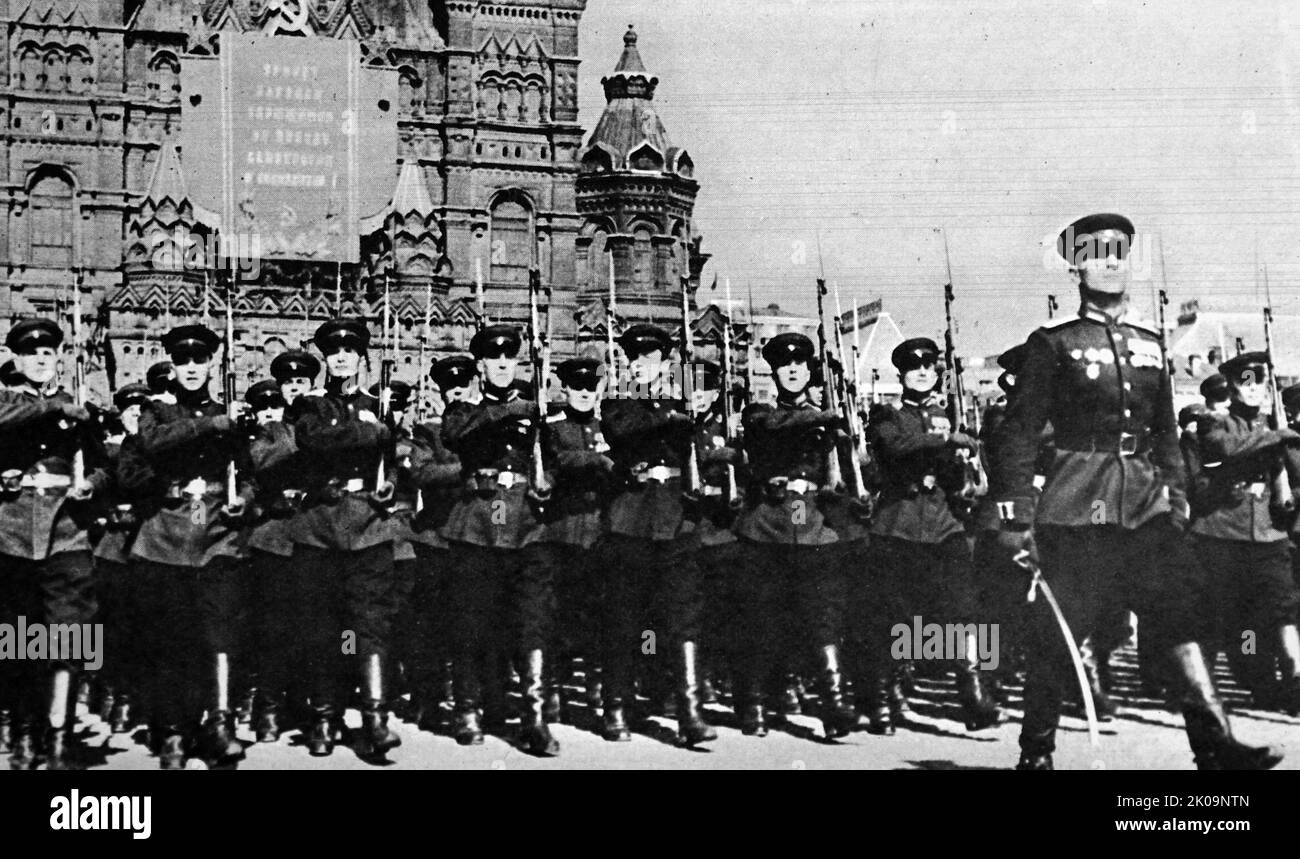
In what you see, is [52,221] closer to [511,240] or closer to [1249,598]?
[511,240]

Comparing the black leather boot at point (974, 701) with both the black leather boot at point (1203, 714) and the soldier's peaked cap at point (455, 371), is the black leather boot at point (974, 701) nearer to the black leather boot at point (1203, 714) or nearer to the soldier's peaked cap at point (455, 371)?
the black leather boot at point (1203, 714)

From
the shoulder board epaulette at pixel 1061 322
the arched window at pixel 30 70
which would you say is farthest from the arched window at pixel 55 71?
the shoulder board epaulette at pixel 1061 322

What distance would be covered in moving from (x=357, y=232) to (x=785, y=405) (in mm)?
7454

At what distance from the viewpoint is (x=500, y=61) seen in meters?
18.7

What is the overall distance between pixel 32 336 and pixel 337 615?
1.81 metres

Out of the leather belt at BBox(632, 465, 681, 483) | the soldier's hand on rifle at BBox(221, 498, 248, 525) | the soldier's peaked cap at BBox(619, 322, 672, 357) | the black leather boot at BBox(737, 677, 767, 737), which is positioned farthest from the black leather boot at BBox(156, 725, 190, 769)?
the soldier's peaked cap at BBox(619, 322, 672, 357)

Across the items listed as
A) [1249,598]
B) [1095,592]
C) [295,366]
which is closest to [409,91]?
Answer: [295,366]

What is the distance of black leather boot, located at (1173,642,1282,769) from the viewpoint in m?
5.57

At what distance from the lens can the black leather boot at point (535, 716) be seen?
Result: 21.5 feet

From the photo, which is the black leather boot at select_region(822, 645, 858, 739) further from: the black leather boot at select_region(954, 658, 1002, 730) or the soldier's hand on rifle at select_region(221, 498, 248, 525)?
the soldier's hand on rifle at select_region(221, 498, 248, 525)

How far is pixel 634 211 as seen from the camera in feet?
82.7

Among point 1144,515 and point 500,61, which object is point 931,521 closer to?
point 1144,515

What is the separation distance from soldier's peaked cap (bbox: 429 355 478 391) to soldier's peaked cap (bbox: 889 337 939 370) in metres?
2.10

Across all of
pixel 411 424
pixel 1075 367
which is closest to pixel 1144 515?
pixel 1075 367
